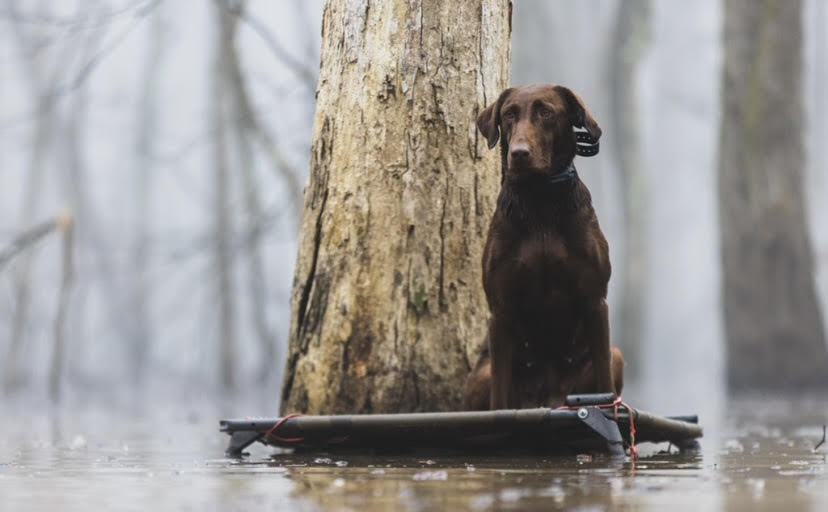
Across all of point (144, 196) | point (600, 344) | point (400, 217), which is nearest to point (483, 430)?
point (600, 344)

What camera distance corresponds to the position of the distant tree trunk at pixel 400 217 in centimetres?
616

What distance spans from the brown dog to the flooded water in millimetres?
561

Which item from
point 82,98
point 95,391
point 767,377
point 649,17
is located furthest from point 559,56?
point 767,377

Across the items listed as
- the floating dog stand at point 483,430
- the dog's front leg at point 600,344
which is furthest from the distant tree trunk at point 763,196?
the dog's front leg at point 600,344

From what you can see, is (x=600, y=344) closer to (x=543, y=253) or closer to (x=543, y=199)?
(x=543, y=253)

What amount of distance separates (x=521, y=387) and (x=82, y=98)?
24394 mm

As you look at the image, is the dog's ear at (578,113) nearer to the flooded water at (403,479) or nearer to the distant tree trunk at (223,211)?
the flooded water at (403,479)

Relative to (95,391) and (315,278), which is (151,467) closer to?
(315,278)

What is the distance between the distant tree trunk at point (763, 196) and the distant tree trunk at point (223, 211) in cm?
779

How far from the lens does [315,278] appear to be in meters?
6.34

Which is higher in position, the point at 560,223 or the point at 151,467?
the point at 560,223

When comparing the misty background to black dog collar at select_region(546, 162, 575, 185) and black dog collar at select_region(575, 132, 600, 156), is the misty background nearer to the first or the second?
black dog collar at select_region(575, 132, 600, 156)

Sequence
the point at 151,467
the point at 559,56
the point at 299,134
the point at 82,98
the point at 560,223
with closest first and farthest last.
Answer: the point at 151,467, the point at 560,223, the point at 299,134, the point at 82,98, the point at 559,56

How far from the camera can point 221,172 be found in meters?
26.3
